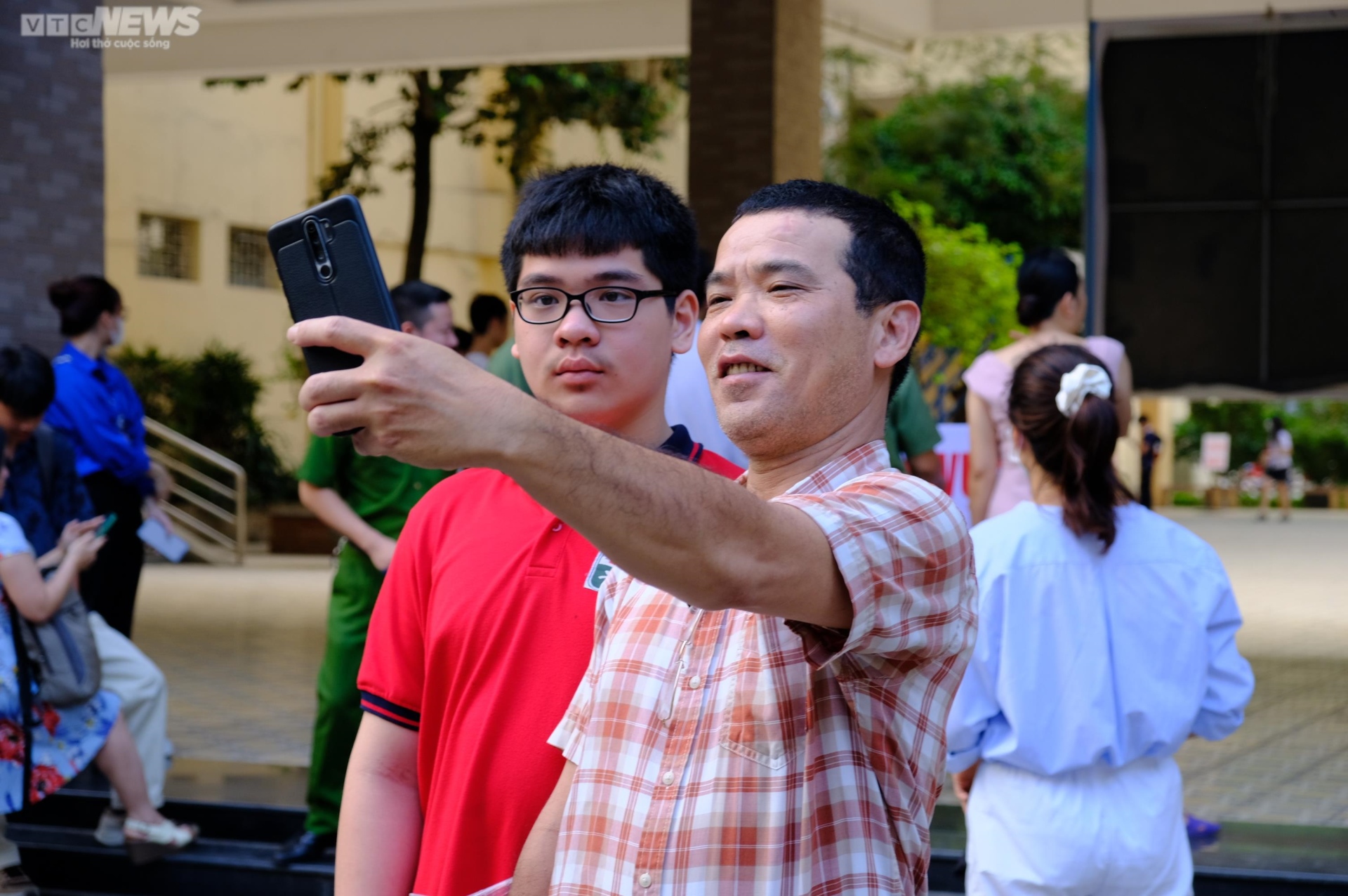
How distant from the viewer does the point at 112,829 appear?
17.5ft

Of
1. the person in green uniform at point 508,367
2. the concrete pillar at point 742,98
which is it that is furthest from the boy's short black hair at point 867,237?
the concrete pillar at point 742,98

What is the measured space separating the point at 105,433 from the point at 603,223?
4.44 m

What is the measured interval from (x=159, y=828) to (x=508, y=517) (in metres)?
3.72

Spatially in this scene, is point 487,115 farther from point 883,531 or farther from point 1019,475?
point 883,531

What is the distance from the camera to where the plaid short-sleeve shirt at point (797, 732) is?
1.49 meters

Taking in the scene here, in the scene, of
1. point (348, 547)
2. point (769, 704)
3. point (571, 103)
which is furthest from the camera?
point (571, 103)

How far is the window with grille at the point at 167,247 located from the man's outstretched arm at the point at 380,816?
20556 mm

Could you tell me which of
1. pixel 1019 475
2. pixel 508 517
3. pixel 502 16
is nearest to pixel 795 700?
pixel 508 517

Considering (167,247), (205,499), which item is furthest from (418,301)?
(167,247)

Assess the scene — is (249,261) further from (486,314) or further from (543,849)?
(543,849)

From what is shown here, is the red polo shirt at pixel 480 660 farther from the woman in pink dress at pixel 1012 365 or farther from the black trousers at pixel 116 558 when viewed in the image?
the black trousers at pixel 116 558

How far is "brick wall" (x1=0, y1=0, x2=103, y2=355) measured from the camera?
21.3 ft

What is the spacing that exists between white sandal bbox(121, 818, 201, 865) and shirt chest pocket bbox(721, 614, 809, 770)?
4.26 metres

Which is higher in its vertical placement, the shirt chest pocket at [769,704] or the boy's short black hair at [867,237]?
the boy's short black hair at [867,237]
